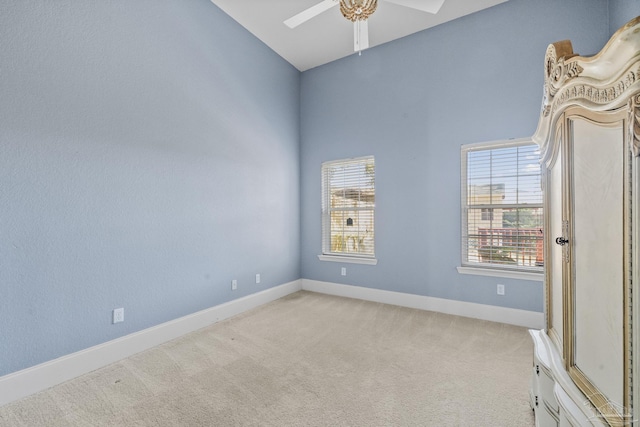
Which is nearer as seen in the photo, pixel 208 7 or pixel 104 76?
pixel 104 76

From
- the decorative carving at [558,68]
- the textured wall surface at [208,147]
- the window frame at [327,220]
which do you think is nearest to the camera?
the decorative carving at [558,68]

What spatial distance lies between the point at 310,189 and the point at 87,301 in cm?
316

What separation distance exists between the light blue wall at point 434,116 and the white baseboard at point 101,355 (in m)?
1.84

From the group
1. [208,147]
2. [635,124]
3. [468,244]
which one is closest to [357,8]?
[208,147]

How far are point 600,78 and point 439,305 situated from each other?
319cm

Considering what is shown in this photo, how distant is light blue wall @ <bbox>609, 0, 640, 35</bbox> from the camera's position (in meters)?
2.24

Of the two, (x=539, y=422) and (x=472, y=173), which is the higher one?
(x=472, y=173)

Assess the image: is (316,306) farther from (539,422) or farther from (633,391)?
(633,391)

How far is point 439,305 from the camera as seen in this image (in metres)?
3.61

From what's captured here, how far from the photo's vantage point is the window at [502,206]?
3.18 meters

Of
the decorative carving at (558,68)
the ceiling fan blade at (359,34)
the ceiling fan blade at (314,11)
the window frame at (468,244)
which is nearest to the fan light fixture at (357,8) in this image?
the ceiling fan blade at (314,11)

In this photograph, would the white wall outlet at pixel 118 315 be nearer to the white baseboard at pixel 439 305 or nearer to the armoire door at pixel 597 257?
→ the white baseboard at pixel 439 305

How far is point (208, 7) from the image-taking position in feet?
10.9

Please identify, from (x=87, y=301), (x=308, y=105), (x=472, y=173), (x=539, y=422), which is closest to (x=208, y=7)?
(x=308, y=105)
